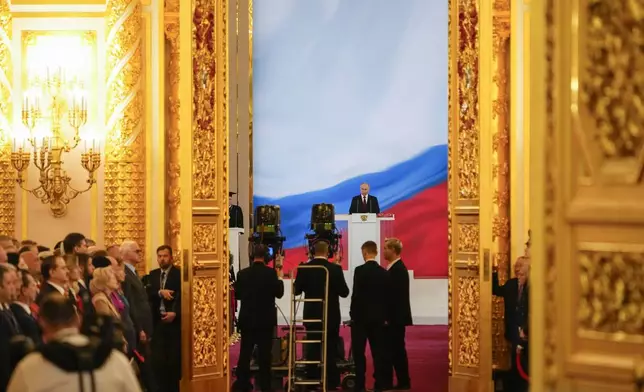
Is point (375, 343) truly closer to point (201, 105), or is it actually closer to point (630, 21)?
point (201, 105)

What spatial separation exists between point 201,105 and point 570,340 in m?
9.08

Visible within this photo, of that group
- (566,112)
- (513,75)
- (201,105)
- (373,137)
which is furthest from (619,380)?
(373,137)

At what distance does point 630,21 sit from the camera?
2.42m

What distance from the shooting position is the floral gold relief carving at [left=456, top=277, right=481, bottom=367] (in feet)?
38.1

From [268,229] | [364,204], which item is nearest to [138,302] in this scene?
[268,229]

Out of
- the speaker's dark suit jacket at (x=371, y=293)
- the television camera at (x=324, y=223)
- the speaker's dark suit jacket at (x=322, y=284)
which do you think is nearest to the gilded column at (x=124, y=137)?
the speaker's dark suit jacket at (x=322, y=284)

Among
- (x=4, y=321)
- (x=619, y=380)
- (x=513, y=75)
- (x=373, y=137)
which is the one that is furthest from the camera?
(x=373, y=137)

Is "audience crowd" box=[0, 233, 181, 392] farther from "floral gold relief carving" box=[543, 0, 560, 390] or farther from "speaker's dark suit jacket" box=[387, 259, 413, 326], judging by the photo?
"speaker's dark suit jacket" box=[387, 259, 413, 326]

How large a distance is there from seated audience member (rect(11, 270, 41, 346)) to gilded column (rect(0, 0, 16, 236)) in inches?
225

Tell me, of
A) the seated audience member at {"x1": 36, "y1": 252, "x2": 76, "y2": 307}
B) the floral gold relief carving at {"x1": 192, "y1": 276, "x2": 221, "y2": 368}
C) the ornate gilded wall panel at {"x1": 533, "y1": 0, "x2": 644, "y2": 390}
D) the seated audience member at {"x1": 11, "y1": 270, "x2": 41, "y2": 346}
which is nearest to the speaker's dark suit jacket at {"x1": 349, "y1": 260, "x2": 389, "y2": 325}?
the floral gold relief carving at {"x1": 192, "y1": 276, "x2": 221, "y2": 368}

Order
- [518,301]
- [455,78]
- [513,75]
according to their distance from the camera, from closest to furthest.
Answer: [518,301]
[455,78]
[513,75]

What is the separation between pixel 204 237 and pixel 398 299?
106 inches

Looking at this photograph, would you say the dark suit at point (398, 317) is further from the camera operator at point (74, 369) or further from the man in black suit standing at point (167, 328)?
the camera operator at point (74, 369)

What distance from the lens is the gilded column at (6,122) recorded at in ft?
42.2
